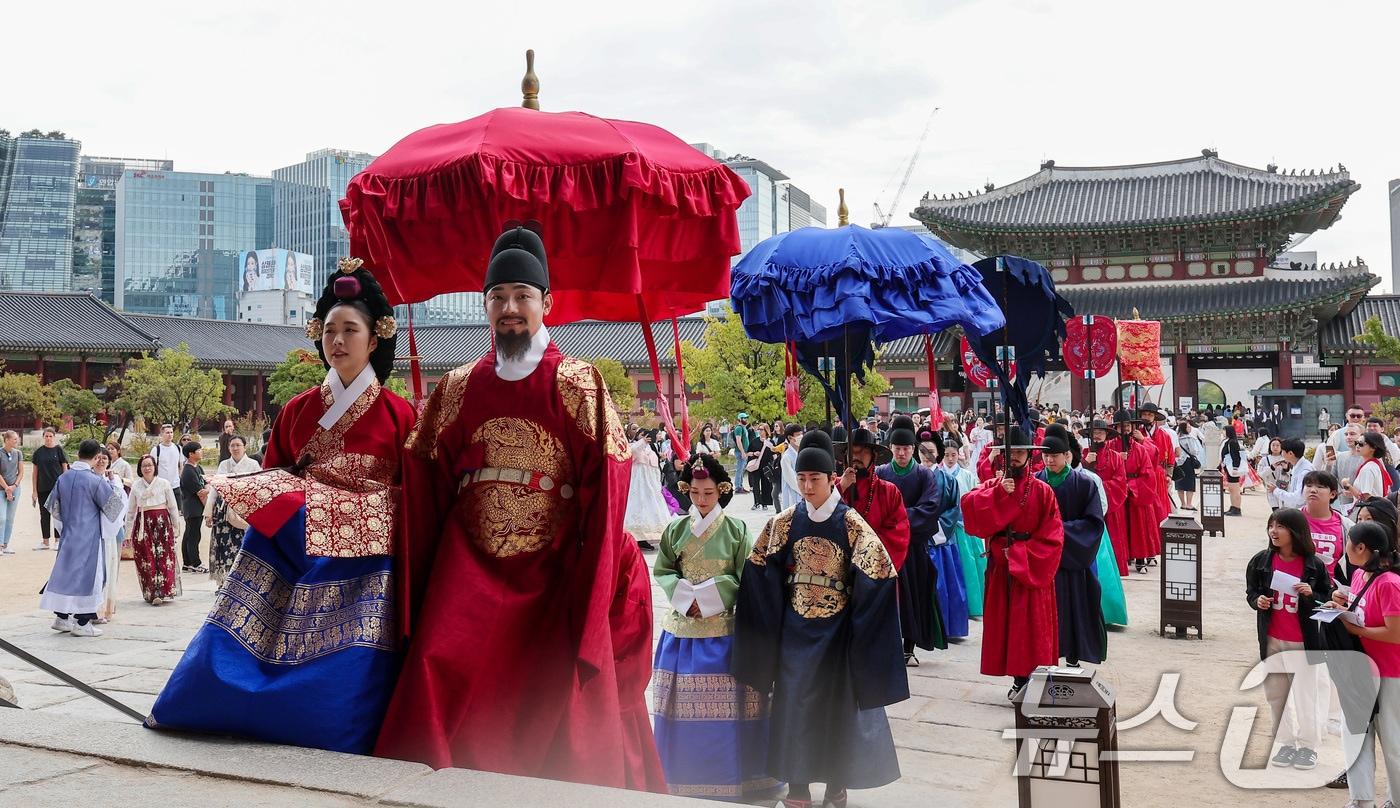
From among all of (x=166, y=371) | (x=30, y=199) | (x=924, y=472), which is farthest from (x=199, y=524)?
(x=30, y=199)

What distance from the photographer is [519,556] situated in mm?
3156

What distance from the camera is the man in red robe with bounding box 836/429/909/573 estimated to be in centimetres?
616

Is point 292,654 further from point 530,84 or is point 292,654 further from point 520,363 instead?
point 530,84

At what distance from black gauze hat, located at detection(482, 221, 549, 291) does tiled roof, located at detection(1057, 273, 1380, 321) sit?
93.1 feet

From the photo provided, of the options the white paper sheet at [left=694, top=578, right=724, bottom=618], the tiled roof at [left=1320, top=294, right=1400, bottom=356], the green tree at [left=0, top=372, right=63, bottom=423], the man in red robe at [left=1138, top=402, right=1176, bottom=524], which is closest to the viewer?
the white paper sheet at [left=694, top=578, right=724, bottom=618]

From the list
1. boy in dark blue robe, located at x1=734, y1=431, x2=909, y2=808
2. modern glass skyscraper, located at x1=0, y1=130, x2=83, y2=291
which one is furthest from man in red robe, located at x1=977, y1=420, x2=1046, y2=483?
modern glass skyscraper, located at x1=0, y1=130, x2=83, y2=291

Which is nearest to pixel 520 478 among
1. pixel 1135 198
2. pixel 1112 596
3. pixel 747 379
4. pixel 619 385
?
pixel 1112 596

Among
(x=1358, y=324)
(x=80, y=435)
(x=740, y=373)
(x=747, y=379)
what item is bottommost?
(x=80, y=435)

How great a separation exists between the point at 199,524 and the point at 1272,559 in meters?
10.3

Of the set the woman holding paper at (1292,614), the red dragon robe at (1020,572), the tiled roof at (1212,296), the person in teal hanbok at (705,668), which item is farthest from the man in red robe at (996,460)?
the tiled roof at (1212,296)

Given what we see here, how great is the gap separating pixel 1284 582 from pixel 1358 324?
3015cm

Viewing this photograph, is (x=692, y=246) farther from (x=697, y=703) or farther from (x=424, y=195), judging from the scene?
(x=697, y=703)

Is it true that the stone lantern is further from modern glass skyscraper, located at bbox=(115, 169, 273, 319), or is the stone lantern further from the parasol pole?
modern glass skyscraper, located at bbox=(115, 169, 273, 319)

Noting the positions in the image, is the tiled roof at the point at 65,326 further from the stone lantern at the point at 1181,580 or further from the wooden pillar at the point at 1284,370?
the wooden pillar at the point at 1284,370
